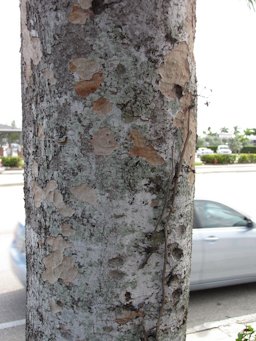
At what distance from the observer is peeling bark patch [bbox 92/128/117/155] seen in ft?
3.51

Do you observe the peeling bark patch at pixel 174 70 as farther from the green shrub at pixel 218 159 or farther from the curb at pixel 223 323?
the green shrub at pixel 218 159

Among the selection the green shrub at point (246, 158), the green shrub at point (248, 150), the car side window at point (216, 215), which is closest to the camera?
the car side window at point (216, 215)

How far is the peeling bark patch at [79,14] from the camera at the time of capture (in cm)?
106

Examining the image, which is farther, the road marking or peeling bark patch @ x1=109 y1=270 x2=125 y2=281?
the road marking

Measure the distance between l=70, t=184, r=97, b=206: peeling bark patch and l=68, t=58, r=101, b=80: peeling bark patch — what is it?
0.28m

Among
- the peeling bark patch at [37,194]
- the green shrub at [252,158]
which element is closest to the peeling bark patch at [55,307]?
the peeling bark patch at [37,194]

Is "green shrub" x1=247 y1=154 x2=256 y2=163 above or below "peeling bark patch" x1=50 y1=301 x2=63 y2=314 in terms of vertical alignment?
below

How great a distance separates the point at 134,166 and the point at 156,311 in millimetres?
400

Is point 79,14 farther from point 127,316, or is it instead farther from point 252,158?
point 252,158

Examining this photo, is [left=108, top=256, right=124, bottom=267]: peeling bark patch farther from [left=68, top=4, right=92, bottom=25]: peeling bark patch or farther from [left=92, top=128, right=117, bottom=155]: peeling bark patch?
[left=68, top=4, right=92, bottom=25]: peeling bark patch

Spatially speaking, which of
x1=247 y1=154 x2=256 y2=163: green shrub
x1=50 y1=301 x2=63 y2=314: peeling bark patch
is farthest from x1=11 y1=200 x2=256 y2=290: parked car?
x1=247 y1=154 x2=256 y2=163: green shrub

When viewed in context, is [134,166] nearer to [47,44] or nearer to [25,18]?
[47,44]

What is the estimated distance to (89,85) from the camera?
1.07 m

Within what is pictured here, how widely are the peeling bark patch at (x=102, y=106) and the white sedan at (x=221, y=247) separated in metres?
4.55
